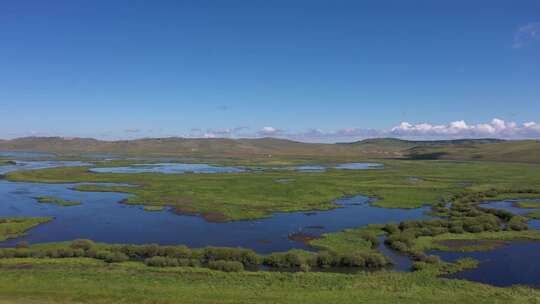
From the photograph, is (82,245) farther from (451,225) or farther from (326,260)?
(451,225)

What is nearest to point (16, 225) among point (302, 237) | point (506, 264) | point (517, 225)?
point (302, 237)

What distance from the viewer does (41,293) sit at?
25.9 metres

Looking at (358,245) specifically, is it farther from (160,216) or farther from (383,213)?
(160,216)

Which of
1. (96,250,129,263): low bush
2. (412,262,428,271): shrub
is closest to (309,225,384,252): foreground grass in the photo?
(412,262,428,271): shrub

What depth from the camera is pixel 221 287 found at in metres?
27.6

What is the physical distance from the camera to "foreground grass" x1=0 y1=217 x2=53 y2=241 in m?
43.5

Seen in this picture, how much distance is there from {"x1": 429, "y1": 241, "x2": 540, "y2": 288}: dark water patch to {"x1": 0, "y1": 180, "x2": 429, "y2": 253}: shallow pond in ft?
47.7

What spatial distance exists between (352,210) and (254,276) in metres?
33.0

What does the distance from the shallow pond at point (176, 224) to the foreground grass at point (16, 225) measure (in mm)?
1205

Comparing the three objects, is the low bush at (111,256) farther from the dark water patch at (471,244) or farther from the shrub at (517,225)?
the shrub at (517,225)

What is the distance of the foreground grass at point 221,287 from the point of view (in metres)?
25.2

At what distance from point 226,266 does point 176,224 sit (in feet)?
66.3

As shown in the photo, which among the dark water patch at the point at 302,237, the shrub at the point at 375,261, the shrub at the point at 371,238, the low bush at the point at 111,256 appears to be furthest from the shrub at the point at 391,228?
the low bush at the point at 111,256

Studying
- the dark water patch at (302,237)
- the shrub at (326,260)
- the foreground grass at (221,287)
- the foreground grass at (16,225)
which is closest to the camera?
the foreground grass at (221,287)
